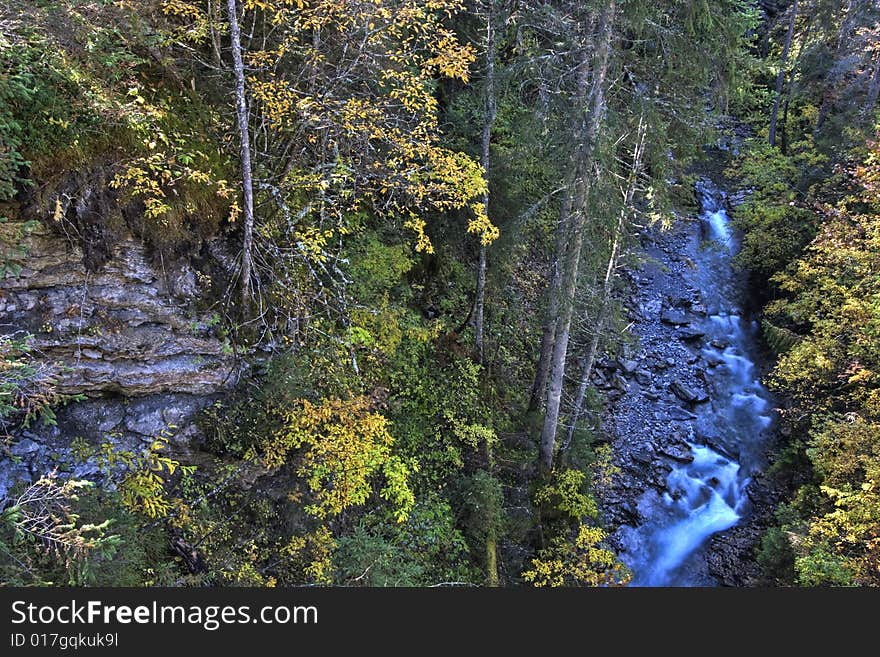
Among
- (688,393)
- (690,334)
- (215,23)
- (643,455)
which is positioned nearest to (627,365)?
(688,393)

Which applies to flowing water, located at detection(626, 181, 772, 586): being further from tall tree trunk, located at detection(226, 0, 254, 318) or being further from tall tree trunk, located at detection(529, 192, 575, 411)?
tall tree trunk, located at detection(226, 0, 254, 318)

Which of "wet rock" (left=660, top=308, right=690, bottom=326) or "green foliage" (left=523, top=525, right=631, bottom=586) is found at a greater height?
"wet rock" (left=660, top=308, right=690, bottom=326)

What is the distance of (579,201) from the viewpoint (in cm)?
920

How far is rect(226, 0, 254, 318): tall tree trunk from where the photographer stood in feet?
20.8

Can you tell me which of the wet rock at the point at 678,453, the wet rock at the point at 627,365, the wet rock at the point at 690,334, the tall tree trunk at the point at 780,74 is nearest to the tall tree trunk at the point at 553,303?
the wet rock at the point at 678,453

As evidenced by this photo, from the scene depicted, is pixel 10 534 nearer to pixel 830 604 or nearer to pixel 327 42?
pixel 327 42

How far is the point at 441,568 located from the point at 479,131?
358 inches

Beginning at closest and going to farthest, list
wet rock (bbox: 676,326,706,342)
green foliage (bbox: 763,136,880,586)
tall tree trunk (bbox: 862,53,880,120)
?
1. green foliage (bbox: 763,136,880,586)
2. wet rock (bbox: 676,326,706,342)
3. tall tree trunk (bbox: 862,53,880,120)

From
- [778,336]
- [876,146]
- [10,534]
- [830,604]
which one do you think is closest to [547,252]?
[778,336]

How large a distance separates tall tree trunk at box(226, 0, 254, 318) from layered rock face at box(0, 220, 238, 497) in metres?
0.66

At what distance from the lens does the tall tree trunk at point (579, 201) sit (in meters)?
8.06

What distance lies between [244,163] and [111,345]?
9.45ft

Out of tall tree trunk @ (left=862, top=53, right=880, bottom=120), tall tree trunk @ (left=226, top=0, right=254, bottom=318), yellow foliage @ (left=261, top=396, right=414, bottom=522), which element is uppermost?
tall tree trunk @ (left=862, top=53, right=880, bottom=120)

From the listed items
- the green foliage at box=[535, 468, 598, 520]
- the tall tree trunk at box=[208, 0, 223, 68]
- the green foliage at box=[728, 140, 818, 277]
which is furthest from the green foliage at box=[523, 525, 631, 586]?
the green foliage at box=[728, 140, 818, 277]
